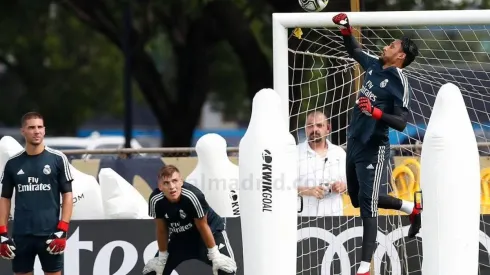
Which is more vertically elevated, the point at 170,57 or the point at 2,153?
the point at 170,57

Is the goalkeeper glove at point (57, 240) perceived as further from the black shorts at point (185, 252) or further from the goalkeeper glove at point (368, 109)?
the goalkeeper glove at point (368, 109)

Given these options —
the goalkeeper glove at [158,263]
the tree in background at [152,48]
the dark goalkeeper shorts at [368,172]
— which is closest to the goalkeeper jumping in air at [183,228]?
the goalkeeper glove at [158,263]

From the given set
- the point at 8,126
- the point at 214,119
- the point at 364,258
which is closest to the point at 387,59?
the point at 364,258

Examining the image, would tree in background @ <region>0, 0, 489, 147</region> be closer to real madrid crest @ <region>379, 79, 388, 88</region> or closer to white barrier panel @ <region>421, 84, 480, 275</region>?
real madrid crest @ <region>379, 79, 388, 88</region>

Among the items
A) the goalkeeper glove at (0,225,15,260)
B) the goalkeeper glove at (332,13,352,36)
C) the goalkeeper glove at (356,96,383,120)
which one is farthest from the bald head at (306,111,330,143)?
the goalkeeper glove at (0,225,15,260)

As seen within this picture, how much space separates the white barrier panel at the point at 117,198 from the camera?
10.9m

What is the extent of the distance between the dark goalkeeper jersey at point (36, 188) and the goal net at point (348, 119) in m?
2.48

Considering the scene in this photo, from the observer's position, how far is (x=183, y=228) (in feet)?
32.2

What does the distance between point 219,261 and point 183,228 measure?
46 cm

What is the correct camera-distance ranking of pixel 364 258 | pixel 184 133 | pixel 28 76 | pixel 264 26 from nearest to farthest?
pixel 364 258 → pixel 264 26 → pixel 184 133 → pixel 28 76

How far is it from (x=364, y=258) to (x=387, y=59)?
1.71 m

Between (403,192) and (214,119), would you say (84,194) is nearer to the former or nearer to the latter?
(403,192)

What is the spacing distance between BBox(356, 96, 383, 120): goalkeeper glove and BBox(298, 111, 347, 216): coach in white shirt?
5.39 feet

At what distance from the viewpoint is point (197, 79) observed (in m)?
27.1
